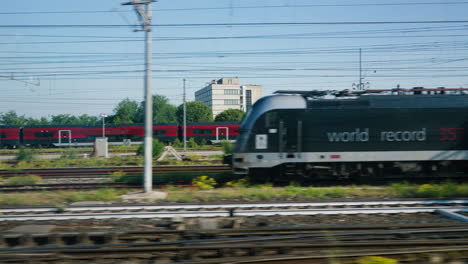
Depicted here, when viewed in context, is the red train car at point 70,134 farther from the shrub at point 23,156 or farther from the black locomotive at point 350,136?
the black locomotive at point 350,136

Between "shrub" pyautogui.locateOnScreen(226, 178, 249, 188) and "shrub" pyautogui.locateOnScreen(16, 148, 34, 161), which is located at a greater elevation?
"shrub" pyautogui.locateOnScreen(16, 148, 34, 161)

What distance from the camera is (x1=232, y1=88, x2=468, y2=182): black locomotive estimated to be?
37.2 ft

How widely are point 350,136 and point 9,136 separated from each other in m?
38.4

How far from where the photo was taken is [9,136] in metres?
36.2

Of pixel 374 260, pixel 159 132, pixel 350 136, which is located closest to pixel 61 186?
pixel 350 136

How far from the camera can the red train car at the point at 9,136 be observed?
36.1 m

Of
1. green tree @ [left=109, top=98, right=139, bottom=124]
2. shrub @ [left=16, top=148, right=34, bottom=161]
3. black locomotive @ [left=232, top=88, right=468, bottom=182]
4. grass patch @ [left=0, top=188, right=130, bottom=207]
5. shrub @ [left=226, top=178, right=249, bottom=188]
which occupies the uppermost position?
green tree @ [left=109, top=98, right=139, bottom=124]

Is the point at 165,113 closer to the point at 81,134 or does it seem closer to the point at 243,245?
the point at 81,134

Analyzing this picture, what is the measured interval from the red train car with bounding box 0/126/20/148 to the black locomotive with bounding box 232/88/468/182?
1371 inches

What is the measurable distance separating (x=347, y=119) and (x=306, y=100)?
63.6 inches

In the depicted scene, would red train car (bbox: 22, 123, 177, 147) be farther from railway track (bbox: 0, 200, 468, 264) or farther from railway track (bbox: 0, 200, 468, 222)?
railway track (bbox: 0, 200, 468, 264)

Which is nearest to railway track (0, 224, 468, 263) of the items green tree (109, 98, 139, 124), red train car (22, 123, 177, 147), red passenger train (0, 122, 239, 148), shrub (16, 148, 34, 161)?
shrub (16, 148, 34, 161)

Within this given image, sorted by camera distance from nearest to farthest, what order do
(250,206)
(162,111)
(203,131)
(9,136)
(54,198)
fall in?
(250,206) → (54,198) → (9,136) → (203,131) → (162,111)

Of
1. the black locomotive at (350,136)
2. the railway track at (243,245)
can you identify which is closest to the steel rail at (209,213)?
the railway track at (243,245)
